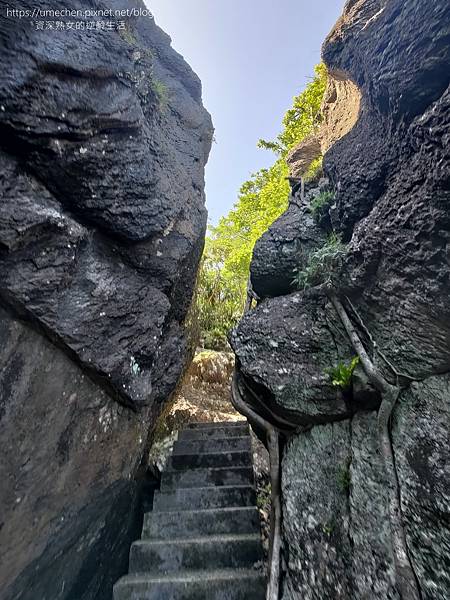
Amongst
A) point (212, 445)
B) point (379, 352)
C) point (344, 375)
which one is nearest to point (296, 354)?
point (344, 375)

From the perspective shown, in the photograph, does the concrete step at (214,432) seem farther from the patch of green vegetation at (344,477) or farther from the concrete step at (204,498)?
the patch of green vegetation at (344,477)

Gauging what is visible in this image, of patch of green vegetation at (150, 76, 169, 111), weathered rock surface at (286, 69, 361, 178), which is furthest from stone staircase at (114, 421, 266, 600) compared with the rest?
patch of green vegetation at (150, 76, 169, 111)

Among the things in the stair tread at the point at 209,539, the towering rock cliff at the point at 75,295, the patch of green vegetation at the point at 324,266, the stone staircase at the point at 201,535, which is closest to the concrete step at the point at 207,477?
the stone staircase at the point at 201,535

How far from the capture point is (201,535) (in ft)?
10.4

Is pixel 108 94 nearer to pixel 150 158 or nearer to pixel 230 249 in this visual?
pixel 150 158

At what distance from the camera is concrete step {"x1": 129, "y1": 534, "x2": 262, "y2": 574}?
114 inches

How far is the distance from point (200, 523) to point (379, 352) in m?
2.67

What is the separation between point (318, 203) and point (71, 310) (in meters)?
3.31

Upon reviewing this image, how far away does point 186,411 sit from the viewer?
5512 mm

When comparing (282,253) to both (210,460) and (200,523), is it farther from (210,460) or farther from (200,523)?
(200,523)

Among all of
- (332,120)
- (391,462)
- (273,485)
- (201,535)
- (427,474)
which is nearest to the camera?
(427,474)

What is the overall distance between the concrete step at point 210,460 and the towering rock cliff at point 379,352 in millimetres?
1315

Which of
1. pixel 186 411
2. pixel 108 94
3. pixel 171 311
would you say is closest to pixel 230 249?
pixel 186 411

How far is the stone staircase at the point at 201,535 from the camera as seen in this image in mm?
2652
